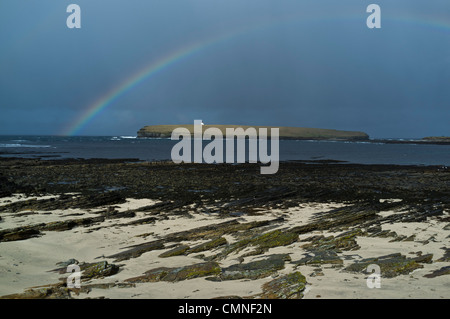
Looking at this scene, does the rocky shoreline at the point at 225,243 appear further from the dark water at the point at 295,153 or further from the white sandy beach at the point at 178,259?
the dark water at the point at 295,153

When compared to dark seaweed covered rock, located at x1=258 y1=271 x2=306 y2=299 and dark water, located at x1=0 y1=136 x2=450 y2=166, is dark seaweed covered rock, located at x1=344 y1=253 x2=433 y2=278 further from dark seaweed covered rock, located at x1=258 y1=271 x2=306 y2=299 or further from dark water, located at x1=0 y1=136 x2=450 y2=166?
dark water, located at x1=0 y1=136 x2=450 y2=166

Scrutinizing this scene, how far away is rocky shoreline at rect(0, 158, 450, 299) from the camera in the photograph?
8562 mm

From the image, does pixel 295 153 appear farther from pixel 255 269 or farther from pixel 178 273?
pixel 178 273

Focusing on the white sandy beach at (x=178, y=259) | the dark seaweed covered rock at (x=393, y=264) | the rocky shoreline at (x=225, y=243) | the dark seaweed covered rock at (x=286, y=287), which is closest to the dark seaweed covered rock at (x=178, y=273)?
the rocky shoreline at (x=225, y=243)

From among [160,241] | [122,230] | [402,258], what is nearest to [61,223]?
[122,230]

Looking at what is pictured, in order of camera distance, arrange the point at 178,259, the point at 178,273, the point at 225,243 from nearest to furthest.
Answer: the point at 178,273, the point at 178,259, the point at 225,243

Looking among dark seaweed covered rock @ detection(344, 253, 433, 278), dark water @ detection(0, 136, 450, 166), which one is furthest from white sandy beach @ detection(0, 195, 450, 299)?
dark water @ detection(0, 136, 450, 166)

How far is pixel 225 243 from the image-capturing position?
1240 centimetres

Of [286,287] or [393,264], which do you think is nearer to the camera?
[286,287]

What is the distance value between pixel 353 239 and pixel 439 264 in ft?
9.88

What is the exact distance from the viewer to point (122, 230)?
586 inches

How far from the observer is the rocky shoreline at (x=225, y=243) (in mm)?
8562

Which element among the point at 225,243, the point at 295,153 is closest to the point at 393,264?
the point at 225,243
